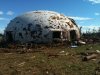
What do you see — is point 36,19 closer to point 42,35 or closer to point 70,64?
point 42,35

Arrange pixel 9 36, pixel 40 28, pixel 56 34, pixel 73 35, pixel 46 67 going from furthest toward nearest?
1. pixel 73 35
2. pixel 9 36
3. pixel 56 34
4. pixel 40 28
5. pixel 46 67

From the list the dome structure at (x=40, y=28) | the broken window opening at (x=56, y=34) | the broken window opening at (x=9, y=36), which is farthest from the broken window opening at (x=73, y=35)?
the broken window opening at (x=9, y=36)

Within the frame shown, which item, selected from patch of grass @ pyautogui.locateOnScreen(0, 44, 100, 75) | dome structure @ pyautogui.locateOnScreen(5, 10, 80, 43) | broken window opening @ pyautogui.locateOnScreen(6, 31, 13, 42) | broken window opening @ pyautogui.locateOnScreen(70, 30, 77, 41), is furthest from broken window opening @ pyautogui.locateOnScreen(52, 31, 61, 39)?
patch of grass @ pyautogui.locateOnScreen(0, 44, 100, 75)

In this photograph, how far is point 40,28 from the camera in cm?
2262

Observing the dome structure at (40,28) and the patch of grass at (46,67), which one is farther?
the dome structure at (40,28)

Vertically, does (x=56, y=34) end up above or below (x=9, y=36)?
above

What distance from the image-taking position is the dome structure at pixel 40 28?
2252cm

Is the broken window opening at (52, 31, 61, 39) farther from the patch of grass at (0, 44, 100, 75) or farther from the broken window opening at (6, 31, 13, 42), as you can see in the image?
the patch of grass at (0, 44, 100, 75)

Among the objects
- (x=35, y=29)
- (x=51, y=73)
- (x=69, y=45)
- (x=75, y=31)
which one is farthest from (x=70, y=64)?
(x=75, y=31)

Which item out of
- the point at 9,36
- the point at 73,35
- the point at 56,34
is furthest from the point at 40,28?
the point at 73,35

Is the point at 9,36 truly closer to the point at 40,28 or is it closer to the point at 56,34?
the point at 40,28

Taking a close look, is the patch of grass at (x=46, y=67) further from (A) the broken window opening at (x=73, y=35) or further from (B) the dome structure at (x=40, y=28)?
(A) the broken window opening at (x=73, y=35)

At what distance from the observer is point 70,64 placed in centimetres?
1234

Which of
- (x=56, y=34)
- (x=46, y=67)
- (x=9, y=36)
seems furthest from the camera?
(x=9, y=36)
